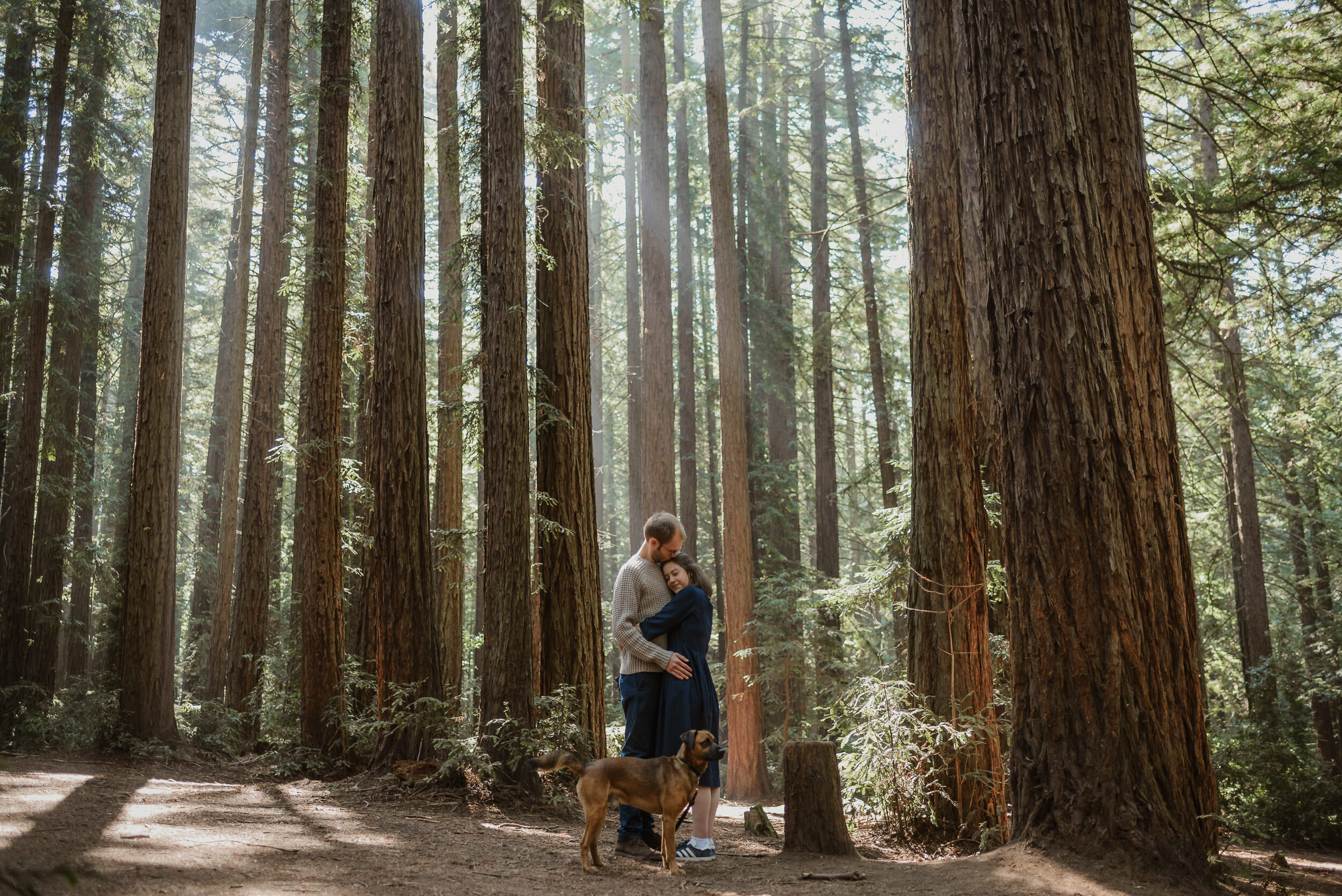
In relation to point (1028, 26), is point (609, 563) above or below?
below

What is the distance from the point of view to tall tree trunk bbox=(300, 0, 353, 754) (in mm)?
10305

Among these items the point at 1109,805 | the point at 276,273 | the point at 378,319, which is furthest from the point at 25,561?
the point at 1109,805

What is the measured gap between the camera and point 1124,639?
447 cm

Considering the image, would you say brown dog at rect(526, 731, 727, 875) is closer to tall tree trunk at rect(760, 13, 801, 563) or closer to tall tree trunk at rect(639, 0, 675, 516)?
tall tree trunk at rect(639, 0, 675, 516)

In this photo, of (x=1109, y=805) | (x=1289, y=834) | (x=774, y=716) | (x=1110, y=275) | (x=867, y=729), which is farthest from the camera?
(x=774, y=716)

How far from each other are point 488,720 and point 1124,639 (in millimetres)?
5267

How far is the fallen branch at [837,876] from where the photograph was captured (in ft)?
16.6

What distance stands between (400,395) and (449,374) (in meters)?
4.24

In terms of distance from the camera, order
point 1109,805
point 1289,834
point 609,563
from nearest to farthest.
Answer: point 1109,805 → point 1289,834 → point 609,563

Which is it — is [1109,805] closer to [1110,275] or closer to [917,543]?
[1110,275]

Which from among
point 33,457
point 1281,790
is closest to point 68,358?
point 33,457

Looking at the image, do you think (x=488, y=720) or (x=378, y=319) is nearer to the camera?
(x=488, y=720)

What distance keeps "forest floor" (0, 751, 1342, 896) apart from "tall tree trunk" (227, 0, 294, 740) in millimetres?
6281

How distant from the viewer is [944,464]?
7.63 meters
